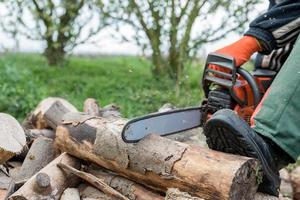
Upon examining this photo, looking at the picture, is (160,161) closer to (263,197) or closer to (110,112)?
(263,197)

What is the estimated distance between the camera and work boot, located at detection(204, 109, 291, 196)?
6.86 feet

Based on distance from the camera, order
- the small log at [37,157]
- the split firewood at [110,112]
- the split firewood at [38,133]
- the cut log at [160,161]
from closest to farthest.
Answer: the cut log at [160,161] → the small log at [37,157] → the split firewood at [38,133] → the split firewood at [110,112]

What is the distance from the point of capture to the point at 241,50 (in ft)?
8.23

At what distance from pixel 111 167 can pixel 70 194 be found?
0.69 ft

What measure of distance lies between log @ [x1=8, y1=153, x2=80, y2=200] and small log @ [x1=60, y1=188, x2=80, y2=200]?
0.9 inches

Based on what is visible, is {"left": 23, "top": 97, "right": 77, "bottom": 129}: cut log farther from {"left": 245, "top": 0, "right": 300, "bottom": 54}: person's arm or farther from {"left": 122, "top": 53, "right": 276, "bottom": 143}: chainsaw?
{"left": 245, "top": 0, "right": 300, "bottom": 54}: person's arm

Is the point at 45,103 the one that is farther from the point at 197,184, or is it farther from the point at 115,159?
the point at 197,184

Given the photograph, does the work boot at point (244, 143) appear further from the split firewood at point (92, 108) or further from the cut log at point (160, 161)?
the split firewood at point (92, 108)

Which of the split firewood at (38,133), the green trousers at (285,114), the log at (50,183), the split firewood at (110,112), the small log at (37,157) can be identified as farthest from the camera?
the split firewood at (110,112)

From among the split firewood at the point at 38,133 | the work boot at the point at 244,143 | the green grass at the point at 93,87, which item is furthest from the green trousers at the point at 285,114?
the green grass at the point at 93,87

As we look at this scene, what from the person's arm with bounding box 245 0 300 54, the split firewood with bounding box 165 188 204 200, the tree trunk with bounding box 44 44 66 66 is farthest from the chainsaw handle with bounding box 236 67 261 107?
the tree trunk with bounding box 44 44 66 66

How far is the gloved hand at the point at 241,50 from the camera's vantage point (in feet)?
8.21

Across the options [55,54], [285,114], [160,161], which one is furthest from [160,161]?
[55,54]

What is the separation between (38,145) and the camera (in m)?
2.78
